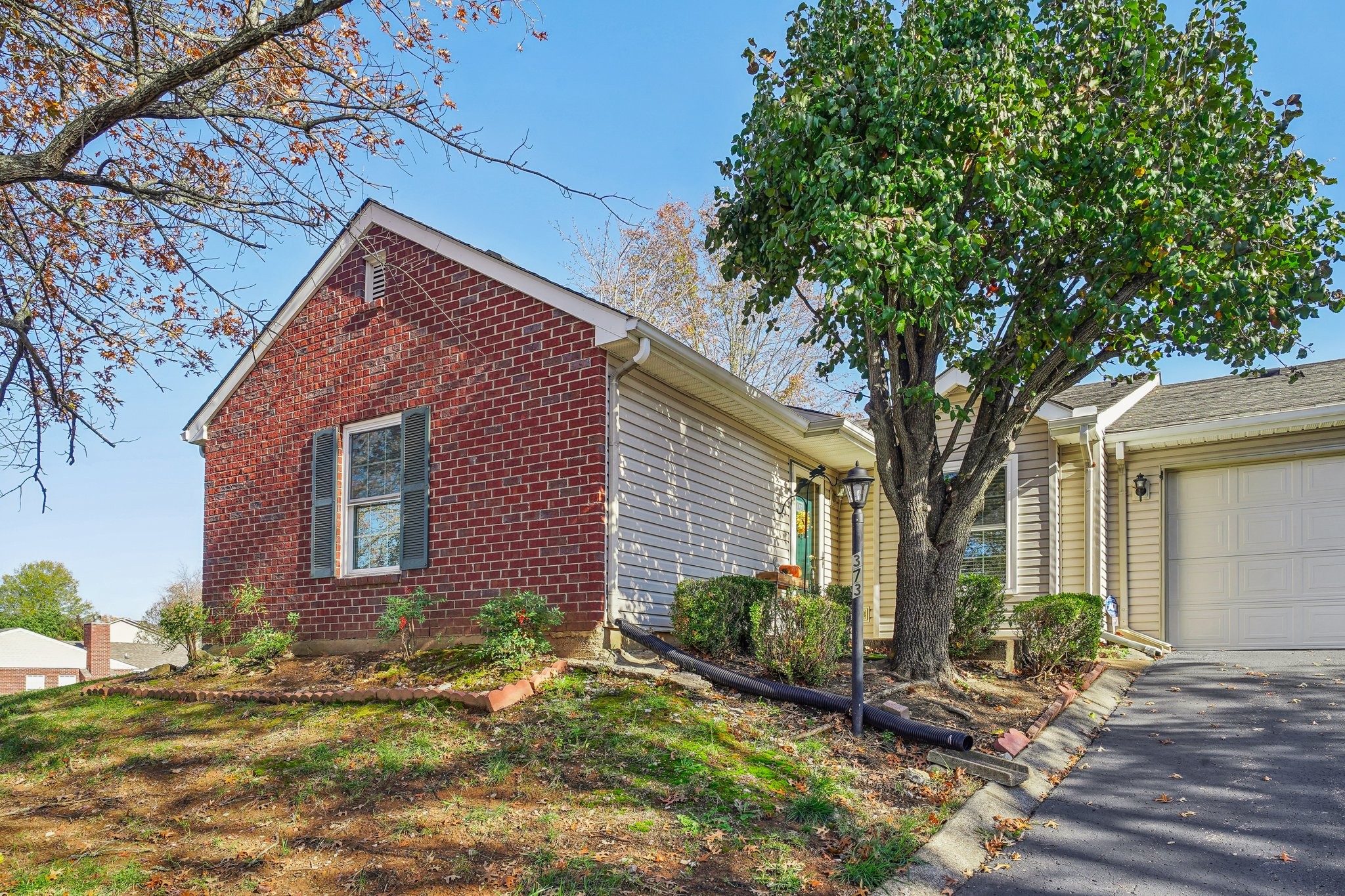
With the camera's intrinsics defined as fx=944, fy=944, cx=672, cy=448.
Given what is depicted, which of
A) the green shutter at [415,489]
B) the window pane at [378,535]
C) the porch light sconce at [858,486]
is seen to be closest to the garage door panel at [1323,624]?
the porch light sconce at [858,486]

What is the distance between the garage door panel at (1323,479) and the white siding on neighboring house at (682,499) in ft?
A: 21.2

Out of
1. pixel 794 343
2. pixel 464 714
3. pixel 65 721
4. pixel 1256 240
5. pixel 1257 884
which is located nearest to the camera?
pixel 1257 884

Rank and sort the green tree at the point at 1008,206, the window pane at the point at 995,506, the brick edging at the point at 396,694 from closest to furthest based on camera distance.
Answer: the brick edging at the point at 396,694, the green tree at the point at 1008,206, the window pane at the point at 995,506

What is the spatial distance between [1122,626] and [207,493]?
12091 millimetres

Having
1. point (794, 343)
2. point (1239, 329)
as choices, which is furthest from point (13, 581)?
point (1239, 329)

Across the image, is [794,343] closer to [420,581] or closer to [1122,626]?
[1122,626]

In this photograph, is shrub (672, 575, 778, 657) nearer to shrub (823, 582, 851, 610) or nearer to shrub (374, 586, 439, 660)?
shrub (823, 582, 851, 610)

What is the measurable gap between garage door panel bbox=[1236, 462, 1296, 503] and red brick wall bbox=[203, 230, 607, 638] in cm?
860

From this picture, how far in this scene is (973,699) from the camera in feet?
28.1

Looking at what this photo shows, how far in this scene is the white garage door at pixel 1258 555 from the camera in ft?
37.6

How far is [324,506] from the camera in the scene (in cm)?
1085

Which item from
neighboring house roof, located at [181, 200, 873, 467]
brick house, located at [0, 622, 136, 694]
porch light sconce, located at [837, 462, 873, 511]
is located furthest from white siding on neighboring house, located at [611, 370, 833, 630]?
brick house, located at [0, 622, 136, 694]

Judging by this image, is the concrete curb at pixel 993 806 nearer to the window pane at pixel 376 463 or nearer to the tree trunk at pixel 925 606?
the tree trunk at pixel 925 606

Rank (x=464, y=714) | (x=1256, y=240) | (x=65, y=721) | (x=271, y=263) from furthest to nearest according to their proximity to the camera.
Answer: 1. (x=65, y=721)
2. (x=1256, y=240)
3. (x=464, y=714)
4. (x=271, y=263)
